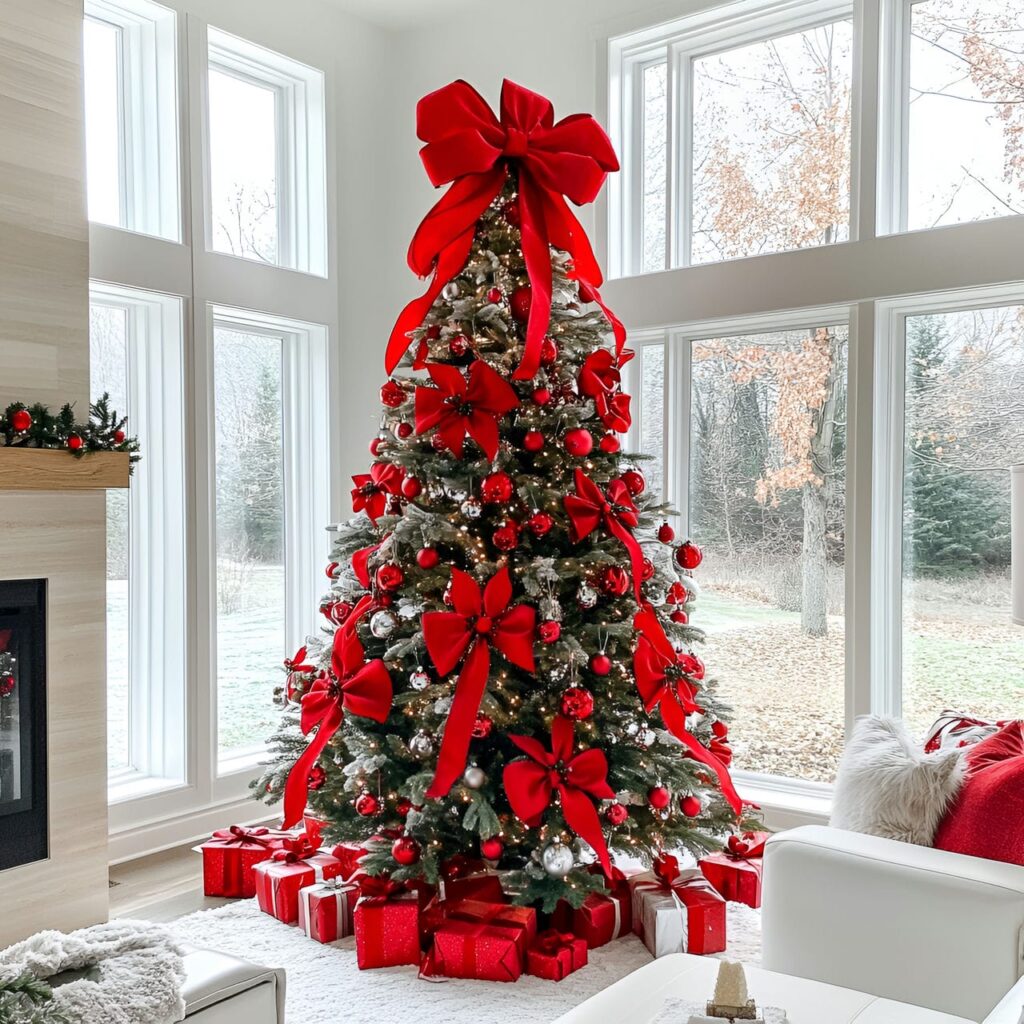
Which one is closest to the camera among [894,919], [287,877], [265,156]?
[894,919]

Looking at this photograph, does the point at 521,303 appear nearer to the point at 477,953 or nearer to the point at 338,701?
the point at 338,701

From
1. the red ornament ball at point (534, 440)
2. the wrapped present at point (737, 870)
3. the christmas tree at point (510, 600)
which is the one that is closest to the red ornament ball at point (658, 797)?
the christmas tree at point (510, 600)

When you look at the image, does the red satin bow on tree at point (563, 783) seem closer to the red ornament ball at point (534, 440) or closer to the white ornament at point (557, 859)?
the white ornament at point (557, 859)

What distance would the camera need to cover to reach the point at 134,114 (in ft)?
12.5

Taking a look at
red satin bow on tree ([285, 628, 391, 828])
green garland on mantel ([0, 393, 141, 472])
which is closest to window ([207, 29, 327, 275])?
green garland on mantel ([0, 393, 141, 472])

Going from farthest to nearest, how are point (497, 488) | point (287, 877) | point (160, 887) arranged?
1. point (160, 887)
2. point (287, 877)
3. point (497, 488)

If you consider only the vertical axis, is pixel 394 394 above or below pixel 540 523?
above

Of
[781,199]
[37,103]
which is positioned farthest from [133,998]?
[781,199]

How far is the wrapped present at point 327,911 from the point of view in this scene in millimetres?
2920

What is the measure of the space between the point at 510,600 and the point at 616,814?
0.64 meters

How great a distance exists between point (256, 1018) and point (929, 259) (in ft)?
9.88

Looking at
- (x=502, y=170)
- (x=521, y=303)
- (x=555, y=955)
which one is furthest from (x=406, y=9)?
(x=555, y=955)

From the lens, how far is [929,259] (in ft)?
11.0

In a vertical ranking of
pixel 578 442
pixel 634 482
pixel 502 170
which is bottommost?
pixel 634 482
